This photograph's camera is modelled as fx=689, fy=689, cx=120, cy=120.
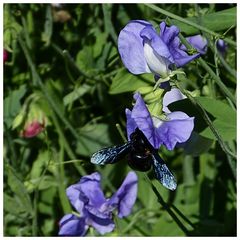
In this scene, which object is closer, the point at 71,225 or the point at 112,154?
the point at 112,154

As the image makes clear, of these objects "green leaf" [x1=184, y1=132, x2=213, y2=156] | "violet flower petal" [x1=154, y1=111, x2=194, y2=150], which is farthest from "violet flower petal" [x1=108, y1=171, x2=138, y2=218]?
"violet flower petal" [x1=154, y1=111, x2=194, y2=150]

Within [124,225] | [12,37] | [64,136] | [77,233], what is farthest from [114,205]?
[12,37]

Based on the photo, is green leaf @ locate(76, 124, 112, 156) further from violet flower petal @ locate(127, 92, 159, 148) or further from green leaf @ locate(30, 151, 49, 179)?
violet flower petal @ locate(127, 92, 159, 148)

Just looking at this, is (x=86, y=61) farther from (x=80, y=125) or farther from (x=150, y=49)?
(x=150, y=49)

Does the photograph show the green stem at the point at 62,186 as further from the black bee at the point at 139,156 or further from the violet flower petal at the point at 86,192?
the black bee at the point at 139,156

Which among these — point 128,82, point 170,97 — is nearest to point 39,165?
point 128,82

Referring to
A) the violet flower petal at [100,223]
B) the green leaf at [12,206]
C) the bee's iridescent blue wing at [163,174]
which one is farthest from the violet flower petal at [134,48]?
the green leaf at [12,206]
